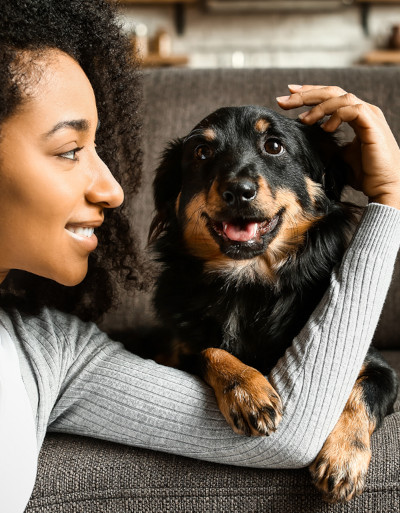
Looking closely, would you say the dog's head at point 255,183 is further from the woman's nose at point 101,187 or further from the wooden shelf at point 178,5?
the wooden shelf at point 178,5

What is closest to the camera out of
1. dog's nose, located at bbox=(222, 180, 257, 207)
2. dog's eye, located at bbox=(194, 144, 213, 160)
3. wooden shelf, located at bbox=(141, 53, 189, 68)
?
dog's nose, located at bbox=(222, 180, 257, 207)

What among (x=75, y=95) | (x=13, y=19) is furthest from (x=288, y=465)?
(x=13, y=19)

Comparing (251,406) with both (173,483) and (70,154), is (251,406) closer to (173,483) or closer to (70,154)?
(173,483)

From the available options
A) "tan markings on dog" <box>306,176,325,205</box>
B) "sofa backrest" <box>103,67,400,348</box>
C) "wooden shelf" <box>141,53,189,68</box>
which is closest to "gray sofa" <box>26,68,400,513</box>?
"tan markings on dog" <box>306,176,325,205</box>

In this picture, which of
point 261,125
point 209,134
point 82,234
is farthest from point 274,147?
point 82,234

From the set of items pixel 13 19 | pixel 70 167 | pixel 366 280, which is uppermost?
pixel 13 19

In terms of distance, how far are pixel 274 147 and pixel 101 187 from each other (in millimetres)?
503

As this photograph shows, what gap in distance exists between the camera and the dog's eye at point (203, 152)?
1.52 metres

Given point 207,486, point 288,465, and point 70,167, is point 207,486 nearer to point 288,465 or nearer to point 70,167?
Result: point 288,465

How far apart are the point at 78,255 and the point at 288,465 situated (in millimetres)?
560

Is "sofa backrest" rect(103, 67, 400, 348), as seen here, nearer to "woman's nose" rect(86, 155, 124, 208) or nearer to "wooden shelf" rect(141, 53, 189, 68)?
"woman's nose" rect(86, 155, 124, 208)

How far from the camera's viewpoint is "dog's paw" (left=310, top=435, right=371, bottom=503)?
3.38ft

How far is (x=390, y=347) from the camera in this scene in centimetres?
201

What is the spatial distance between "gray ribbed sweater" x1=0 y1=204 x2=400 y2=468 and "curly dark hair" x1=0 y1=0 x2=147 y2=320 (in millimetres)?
246
